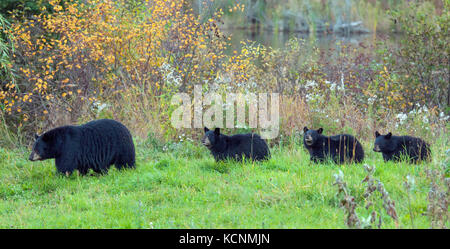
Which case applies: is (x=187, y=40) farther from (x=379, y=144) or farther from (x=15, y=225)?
(x=15, y=225)

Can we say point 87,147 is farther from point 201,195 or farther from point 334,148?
point 334,148

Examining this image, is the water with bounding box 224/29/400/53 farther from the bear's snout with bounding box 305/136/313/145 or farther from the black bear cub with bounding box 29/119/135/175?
the black bear cub with bounding box 29/119/135/175

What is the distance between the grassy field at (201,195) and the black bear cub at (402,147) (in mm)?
175

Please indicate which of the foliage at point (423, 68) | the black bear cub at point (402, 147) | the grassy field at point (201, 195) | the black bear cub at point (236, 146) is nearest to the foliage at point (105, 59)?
the grassy field at point (201, 195)

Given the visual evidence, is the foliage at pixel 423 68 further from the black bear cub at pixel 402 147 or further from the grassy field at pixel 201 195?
the black bear cub at pixel 402 147

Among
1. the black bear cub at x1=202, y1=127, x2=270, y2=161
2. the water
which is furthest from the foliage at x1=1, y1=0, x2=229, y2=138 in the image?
the water

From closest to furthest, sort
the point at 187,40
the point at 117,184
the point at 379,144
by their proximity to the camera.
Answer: the point at 117,184 < the point at 379,144 < the point at 187,40

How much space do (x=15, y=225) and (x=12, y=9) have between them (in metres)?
6.92

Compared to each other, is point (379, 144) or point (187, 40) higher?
point (187, 40)

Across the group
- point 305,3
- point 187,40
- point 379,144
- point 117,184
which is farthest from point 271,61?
point 305,3

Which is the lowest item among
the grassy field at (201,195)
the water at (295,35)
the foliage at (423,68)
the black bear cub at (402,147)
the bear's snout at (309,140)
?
the grassy field at (201,195)

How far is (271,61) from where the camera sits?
39.1 ft

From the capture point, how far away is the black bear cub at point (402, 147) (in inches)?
271

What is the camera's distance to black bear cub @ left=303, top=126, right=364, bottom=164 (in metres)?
6.91
